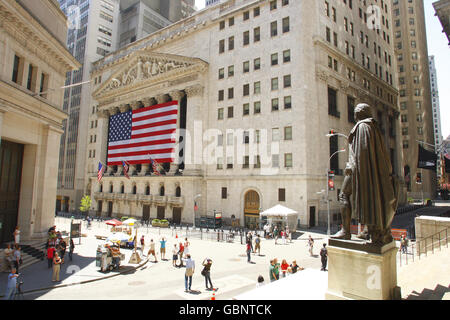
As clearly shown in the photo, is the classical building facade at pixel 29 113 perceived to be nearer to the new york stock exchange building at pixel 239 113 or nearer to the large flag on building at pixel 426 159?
the new york stock exchange building at pixel 239 113

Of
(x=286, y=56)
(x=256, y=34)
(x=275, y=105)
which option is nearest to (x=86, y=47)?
(x=256, y=34)

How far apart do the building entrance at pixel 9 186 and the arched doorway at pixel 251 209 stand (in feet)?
88.0

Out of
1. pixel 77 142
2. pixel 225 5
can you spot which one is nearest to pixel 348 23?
pixel 225 5

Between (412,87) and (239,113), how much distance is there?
63478mm

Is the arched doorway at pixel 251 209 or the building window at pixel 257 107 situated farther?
the building window at pixel 257 107

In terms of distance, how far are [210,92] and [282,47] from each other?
1332cm

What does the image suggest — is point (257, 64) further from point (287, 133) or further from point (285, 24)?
point (287, 133)

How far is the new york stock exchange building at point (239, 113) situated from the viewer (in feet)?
124

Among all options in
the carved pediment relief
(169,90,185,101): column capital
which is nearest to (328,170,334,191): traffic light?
the carved pediment relief

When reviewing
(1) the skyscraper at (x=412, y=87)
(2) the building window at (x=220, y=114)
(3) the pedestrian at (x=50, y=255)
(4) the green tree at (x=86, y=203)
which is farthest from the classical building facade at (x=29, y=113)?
(1) the skyscraper at (x=412, y=87)

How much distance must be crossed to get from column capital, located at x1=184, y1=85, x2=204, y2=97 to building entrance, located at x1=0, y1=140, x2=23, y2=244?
93.4 feet

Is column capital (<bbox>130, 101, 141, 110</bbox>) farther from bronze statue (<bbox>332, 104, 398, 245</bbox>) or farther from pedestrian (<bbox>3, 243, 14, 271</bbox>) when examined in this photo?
bronze statue (<bbox>332, 104, 398, 245</bbox>)

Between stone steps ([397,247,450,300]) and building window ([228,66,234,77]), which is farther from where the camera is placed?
building window ([228,66,234,77])

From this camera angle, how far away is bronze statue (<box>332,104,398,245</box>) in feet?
Answer: 22.1
